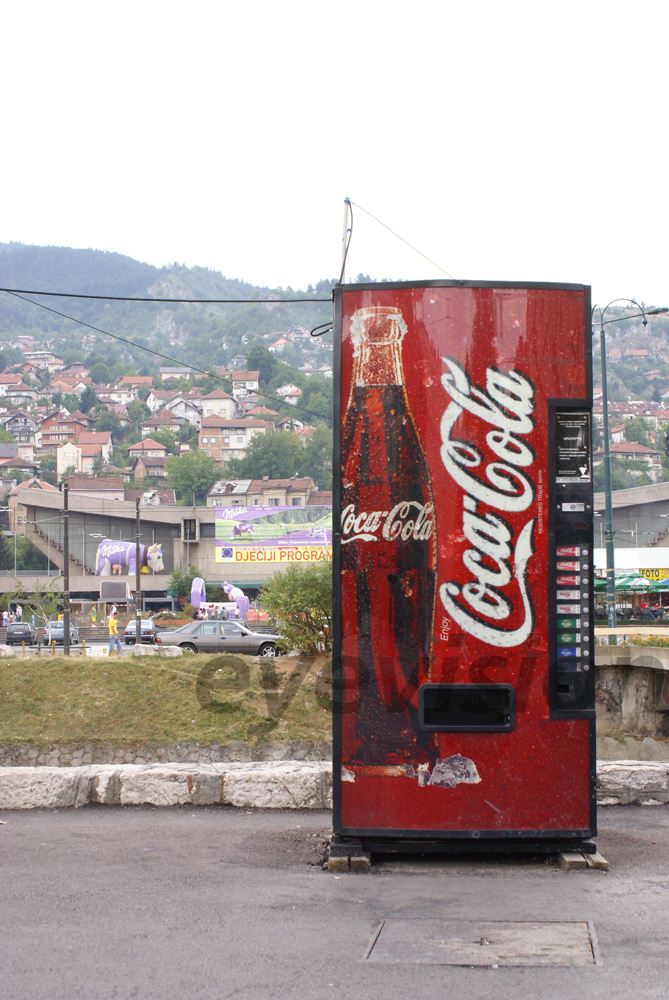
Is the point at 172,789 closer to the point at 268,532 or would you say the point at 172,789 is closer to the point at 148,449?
the point at 268,532

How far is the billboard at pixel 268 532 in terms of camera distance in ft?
218

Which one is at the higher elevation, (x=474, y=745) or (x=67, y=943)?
(x=474, y=745)

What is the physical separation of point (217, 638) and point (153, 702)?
59.5 ft

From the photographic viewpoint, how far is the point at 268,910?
472 centimetres

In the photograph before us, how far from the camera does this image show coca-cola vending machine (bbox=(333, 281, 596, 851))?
5391mm

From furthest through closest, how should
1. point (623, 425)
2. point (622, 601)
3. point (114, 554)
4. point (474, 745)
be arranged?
point (623, 425) < point (114, 554) < point (622, 601) < point (474, 745)

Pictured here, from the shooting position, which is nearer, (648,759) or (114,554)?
(648,759)

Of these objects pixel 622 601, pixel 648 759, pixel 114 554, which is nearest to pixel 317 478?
pixel 114 554

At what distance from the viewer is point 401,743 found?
17.8ft

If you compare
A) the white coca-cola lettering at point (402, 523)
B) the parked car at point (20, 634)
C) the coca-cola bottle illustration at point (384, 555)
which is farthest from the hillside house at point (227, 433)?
the white coca-cola lettering at point (402, 523)

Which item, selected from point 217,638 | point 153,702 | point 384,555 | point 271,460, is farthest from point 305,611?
point 271,460

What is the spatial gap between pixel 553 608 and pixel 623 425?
597ft

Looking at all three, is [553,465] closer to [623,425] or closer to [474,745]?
[474,745]

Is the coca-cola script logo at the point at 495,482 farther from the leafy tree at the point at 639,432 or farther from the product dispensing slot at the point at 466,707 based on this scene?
the leafy tree at the point at 639,432
